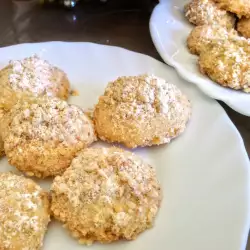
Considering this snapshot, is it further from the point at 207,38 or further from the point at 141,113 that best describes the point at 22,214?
the point at 207,38

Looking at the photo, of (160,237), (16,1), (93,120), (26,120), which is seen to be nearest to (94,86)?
(93,120)

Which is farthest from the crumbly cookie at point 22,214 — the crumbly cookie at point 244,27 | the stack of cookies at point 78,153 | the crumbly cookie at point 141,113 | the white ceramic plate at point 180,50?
the crumbly cookie at point 244,27

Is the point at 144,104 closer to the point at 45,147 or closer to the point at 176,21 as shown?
the point at 45,147

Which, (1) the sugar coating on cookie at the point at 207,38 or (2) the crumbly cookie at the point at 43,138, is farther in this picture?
(1) the sugar coating on cookie at the point at 207,38

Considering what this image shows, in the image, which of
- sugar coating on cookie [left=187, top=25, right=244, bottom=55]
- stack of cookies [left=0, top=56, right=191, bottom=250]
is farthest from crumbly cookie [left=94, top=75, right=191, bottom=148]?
sugar coating on cookie [left=187, top=25, right=244, bottom=55]

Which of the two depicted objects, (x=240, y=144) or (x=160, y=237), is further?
(x=240, y=144)

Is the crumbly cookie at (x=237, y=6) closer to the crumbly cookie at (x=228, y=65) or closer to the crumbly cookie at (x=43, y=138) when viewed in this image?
the crumbly cookie at (x=228, y=65)
